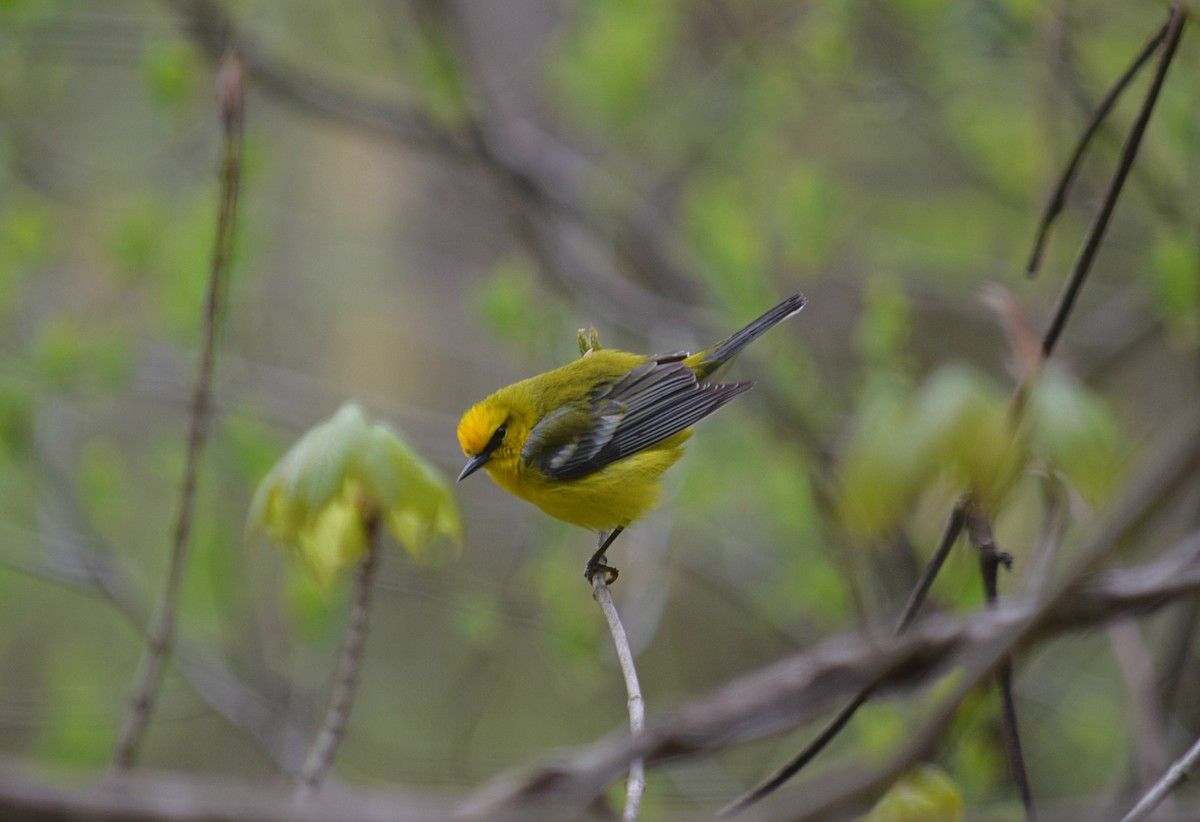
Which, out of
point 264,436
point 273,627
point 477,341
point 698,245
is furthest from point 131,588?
point 477,341

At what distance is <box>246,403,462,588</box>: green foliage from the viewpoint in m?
1.45

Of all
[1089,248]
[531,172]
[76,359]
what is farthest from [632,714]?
[531,172]

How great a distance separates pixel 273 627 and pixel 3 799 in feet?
Answer: 17.8

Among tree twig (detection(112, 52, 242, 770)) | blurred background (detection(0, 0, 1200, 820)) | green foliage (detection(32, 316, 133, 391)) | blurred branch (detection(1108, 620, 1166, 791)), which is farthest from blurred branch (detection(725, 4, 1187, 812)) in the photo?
green foliage (detection(32, 316, 133, 391))

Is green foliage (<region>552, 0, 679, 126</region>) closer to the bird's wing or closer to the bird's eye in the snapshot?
the bird's wing

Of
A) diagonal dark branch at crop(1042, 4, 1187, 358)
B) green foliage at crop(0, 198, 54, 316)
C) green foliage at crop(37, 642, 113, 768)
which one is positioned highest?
diagonal dark branch at crop(1042, 4, 1187, 358)

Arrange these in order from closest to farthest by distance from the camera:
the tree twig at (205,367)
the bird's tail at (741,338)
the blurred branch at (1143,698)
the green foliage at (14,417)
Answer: the tree twig at (205,367), the blurred branch at (1143,698), the bird's tail at (741,338), the green foliage at (14,417)

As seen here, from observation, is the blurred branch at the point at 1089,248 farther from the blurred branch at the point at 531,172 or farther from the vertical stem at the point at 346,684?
the blurred branch at the point at 531,172

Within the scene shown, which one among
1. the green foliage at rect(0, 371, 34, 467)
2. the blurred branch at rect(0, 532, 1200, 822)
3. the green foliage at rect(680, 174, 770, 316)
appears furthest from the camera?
the green foliage at rect(680, 174, 770, 316)

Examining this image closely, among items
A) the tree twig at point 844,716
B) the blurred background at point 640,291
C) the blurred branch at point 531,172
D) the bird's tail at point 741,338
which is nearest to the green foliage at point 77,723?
the blurred background at point 640,291

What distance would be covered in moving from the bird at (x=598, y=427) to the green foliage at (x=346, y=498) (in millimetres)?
1112

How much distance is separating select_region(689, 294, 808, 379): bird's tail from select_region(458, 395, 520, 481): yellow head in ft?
1.79

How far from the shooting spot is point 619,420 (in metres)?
2.85

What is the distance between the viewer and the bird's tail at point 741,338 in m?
2.75
